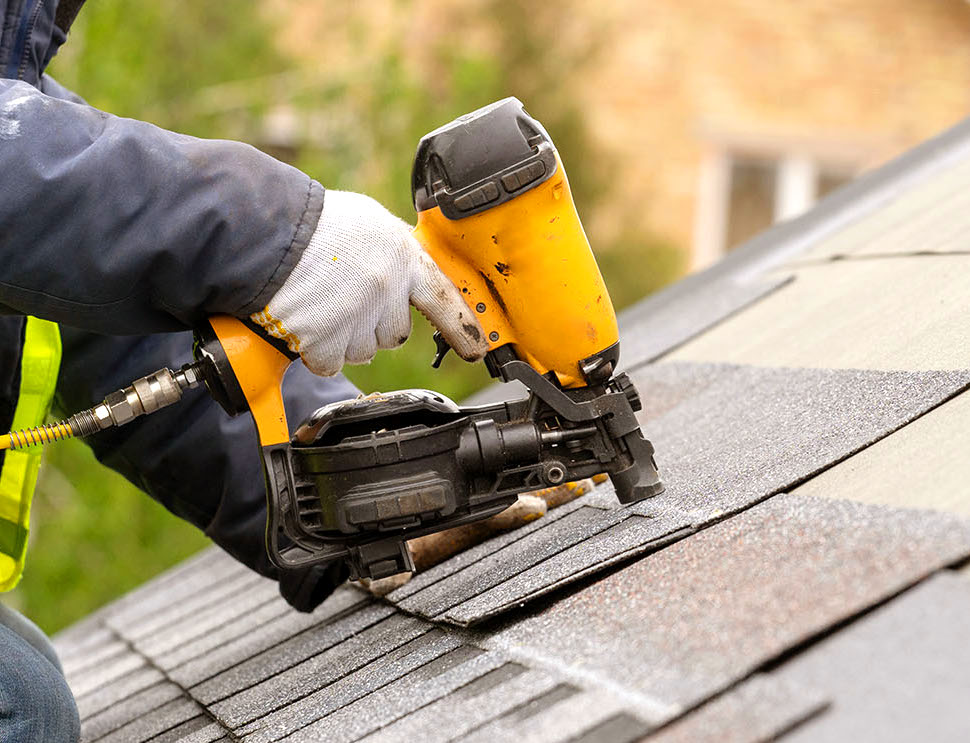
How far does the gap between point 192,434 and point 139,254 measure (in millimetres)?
721

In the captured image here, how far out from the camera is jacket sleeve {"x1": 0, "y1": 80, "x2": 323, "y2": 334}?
161 centimetres

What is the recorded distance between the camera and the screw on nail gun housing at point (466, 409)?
5.95ft

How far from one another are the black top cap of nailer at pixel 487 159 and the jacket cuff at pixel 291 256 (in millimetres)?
212

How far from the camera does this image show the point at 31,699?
195 centimetres

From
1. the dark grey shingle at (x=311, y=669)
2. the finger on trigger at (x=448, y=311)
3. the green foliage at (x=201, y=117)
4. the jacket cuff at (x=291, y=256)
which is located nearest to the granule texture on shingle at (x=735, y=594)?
the dark grey shingle at (x=311, y=669)

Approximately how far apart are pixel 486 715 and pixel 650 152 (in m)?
10.8

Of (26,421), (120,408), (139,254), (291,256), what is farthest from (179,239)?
(26,421)

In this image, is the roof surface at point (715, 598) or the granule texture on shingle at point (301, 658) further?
the granule texture on shingle at point (301, 658)

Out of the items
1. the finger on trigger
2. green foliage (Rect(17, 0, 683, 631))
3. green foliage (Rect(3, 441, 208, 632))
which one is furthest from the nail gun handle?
green foliage (Rect(3, 441, 208, 632))

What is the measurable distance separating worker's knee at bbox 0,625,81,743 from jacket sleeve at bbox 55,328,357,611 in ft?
1.46

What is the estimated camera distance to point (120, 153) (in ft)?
5.36

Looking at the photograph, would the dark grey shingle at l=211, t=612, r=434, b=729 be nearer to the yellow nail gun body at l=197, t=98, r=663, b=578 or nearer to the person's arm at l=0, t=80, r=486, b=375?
the yellow nail gun body at l=197, t=98, r=663, b=578

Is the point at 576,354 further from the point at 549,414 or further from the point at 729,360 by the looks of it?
the point at 729,360

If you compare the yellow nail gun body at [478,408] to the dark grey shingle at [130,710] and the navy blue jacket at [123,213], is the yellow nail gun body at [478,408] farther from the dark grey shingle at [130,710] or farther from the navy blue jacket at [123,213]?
the dark grey shingle at [130,710]
